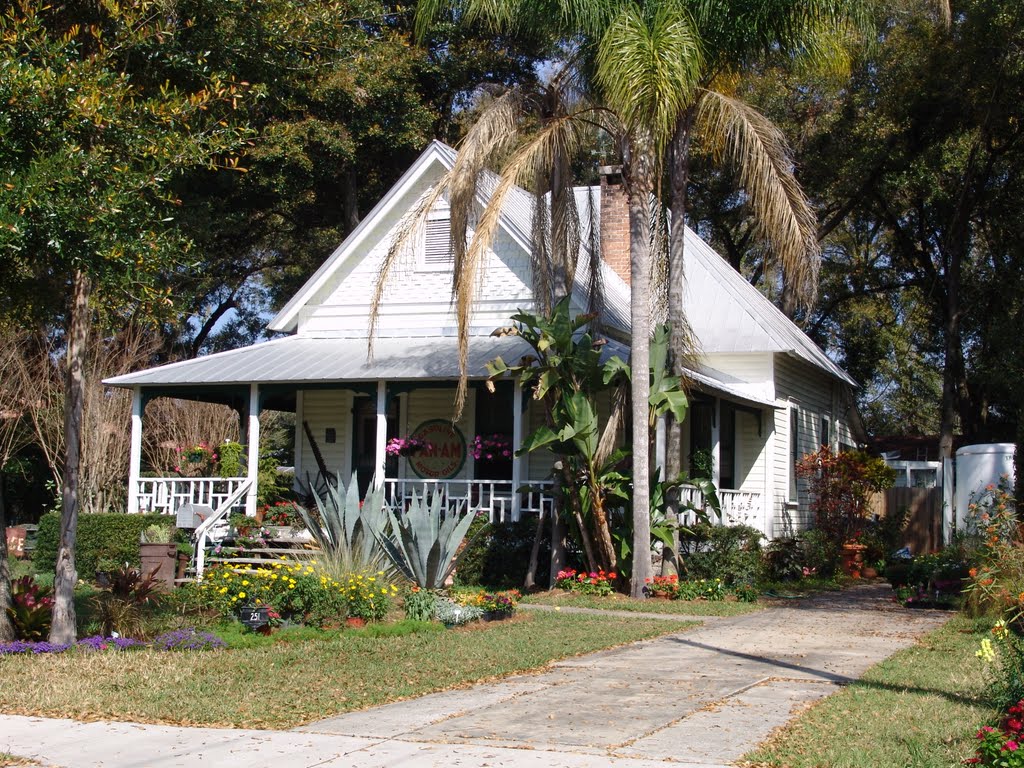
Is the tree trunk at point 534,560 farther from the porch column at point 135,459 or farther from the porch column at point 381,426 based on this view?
the porch column at point 135,459

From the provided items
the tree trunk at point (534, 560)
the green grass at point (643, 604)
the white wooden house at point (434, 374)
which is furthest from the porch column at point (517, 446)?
the green grass at point (643, 604)

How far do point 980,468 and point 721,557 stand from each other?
5.60m

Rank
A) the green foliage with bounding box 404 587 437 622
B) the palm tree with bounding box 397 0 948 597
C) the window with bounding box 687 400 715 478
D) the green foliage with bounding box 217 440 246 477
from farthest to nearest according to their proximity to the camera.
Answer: the window with bounding box 687 400 715 478
the green foliage with bounding box 217 440 246 477
the palm tree with bounding box 397 0 948 597
the green foliage with bounding box 404 587 437 622

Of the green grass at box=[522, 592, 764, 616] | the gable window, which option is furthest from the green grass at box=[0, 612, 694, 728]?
the gable window

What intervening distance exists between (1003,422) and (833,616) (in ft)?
78.8

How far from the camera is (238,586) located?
12.5 metres

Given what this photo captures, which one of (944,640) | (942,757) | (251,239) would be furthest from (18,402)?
(942,757)

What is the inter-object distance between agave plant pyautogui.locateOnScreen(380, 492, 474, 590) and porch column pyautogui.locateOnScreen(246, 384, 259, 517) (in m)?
5.13

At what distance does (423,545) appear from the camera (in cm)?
1413

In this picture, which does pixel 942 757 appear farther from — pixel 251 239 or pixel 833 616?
pixel 251 239

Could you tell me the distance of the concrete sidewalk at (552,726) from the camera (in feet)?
21.9

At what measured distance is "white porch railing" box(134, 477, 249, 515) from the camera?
62.9 ft

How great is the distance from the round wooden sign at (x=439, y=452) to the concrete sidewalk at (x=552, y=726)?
32.5ft

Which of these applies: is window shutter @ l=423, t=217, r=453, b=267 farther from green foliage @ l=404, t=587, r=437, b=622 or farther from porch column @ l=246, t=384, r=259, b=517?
green foliage @ l=404, t=587, r=437, b=622
